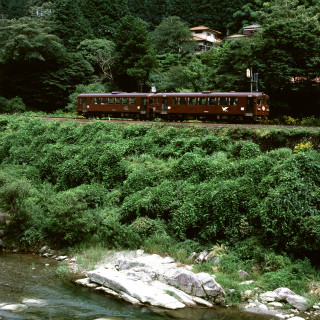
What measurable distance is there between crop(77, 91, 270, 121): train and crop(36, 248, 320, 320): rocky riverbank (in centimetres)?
1396

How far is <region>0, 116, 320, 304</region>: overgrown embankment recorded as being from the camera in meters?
14.6

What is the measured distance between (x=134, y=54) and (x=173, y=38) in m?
10.7

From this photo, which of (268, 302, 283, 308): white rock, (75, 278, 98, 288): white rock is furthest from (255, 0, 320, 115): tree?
(75, 278, 98, 288): white rock

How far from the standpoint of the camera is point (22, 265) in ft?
51.5

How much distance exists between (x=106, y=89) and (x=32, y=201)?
27.4m

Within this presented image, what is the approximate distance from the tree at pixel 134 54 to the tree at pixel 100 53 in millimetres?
1408

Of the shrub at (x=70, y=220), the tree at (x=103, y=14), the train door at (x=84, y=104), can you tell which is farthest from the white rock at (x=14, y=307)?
the tree at (x=103, y=14)

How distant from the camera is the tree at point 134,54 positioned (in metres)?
43.5

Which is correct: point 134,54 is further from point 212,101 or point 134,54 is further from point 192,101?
point 212,101

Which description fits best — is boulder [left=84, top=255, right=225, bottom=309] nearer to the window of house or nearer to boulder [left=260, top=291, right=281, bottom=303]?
boulder [left=260, top=291, right=281, bottom=303]

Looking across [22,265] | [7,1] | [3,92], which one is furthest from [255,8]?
[22,265]

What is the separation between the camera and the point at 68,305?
38.6 feet

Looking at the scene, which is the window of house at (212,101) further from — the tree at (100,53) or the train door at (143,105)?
the tree at (100,53)

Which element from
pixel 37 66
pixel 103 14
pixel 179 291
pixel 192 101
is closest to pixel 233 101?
pixel 192 101
